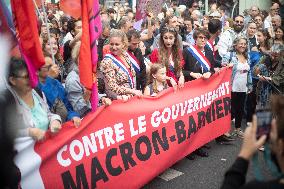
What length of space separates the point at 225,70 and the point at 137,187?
235 centimetres

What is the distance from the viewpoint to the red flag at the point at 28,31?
142 inches

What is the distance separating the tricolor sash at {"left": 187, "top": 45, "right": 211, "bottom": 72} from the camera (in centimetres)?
548

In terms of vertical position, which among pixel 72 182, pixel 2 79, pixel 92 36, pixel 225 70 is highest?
pixel 92 36

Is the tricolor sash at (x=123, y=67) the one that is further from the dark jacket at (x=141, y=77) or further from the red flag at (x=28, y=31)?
the red flag at (x=28, y=31)

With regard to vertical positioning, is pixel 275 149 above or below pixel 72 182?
above

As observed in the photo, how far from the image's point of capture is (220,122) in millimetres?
5758

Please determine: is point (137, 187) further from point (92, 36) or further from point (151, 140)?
point (92, 36)

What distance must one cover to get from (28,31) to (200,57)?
2.62 m

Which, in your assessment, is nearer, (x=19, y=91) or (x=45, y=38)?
(x=19, y=91)

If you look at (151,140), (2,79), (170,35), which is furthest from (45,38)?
(2,79)

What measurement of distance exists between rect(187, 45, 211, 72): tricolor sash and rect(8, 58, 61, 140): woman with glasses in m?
2.51

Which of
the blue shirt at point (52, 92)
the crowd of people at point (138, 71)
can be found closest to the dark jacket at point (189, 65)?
the crowd of people at point (138, 71)

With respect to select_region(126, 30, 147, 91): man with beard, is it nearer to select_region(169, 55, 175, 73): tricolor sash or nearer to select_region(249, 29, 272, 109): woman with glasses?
select_region(169, 55, 175, 73): tricolor sash

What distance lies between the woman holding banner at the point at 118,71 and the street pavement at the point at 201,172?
1124 millimetres
